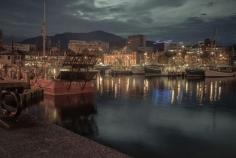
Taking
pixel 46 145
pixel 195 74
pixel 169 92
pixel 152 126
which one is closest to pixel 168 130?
pixel 152 126

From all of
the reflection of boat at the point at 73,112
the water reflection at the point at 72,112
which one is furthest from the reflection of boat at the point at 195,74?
the water reflection at the point at 72,112

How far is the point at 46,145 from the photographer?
35.1 ft

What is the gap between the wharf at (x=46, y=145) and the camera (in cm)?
974

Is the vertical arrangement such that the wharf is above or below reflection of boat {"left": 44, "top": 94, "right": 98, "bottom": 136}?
above

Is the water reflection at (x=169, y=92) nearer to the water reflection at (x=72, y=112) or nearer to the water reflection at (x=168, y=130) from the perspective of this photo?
the water reflection at (x=168, y=130)

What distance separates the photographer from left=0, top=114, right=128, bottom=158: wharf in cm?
974

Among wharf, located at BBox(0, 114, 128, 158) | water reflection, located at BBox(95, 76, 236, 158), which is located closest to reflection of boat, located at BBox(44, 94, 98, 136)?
water reflection, located at BBox(95, 76, 236, 158)

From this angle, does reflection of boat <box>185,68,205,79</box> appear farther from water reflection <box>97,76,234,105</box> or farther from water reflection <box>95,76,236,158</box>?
water reflection <box>95,76,236,158</box>

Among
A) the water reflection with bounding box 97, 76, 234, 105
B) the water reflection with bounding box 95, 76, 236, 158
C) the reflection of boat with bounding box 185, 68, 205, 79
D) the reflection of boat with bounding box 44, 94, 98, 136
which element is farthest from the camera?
the reflection of boat with bounding box 185, 68, 205, 79

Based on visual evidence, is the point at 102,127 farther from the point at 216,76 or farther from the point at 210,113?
the point at 216,76

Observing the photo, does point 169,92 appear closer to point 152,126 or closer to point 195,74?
point 152,126

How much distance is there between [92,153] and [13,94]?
6.82m

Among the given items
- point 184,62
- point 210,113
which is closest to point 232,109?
point 210,113

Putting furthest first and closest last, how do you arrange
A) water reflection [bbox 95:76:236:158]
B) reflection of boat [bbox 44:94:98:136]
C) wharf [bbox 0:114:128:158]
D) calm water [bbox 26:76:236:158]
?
reflection of boat [bbox 44:94:98:136] < calm water [bbox 26:76:236:158] < water reflection [bbox 95:76:236:158] < wharf [bbox 0:114:128:158]
